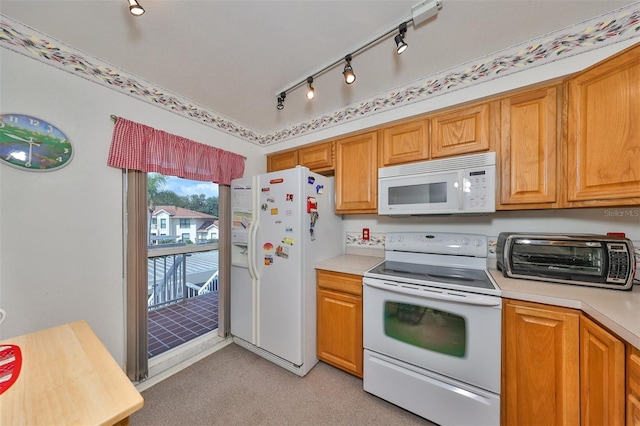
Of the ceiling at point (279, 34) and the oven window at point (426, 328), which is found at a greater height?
the ceiling at point (279, 34)

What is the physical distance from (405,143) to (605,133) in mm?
1095

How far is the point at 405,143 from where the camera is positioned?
1898mm

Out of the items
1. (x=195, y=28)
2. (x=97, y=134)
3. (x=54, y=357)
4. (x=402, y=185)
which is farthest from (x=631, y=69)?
(x=97, y=134)

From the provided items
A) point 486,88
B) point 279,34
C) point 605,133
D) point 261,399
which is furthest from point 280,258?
point 605,133

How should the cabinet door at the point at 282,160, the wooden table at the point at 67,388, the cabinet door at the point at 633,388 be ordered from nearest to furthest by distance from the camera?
the wooden table at the point at 67,388 < the cabinet door at the point at 633,388 < the cabinet door at the point at 282,160

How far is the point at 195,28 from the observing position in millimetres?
1309

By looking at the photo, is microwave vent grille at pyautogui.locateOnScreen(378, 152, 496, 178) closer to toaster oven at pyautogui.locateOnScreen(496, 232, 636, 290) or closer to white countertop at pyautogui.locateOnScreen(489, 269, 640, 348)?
toaster oven at pyautogui.locateOnScreen(496, 232, 636, 290)

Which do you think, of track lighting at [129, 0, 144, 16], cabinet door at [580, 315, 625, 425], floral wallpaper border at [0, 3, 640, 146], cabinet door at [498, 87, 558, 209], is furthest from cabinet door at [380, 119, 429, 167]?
track lighting at [129, 0, 144, 16]

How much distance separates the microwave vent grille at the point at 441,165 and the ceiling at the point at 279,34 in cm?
70

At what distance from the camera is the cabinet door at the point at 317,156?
7.60ft

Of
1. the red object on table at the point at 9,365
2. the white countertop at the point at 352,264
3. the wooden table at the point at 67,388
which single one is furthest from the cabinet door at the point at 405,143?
the red object on table at the point at 9,365

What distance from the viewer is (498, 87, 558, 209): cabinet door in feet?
4.61

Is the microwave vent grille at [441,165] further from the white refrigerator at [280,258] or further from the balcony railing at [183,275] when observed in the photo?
the balcony railing at [183,275]

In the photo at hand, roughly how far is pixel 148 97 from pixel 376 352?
274cm
